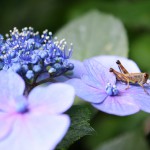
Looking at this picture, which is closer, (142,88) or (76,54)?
(142,88)

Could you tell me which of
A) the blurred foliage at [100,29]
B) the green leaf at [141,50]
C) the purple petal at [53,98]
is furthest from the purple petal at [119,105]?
the green leaf at [141,50]

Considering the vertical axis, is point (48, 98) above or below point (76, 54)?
above

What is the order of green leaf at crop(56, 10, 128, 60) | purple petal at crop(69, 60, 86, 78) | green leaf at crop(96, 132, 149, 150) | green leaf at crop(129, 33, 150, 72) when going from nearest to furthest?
1. purple petal at crop(69, 60, 86, 78)
2. green leaf at crop(56, 10, 128, 60)
3. green leaf at crop(96, 132, 149, 150)
4. green leaf at crop(129, 33, 150, 72)

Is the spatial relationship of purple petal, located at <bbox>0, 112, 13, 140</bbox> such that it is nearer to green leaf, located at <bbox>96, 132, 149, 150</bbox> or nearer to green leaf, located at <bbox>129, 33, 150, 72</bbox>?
green leaf, located at <bbox>96, 132, 149, 150</bbox>

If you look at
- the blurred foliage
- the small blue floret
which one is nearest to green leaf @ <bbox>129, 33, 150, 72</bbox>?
the blurred foliage

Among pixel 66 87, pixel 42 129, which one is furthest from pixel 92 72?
pixel 42 129

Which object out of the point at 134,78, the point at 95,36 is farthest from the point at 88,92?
the point at 95,36

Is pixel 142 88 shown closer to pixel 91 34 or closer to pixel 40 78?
pixel 40 78
